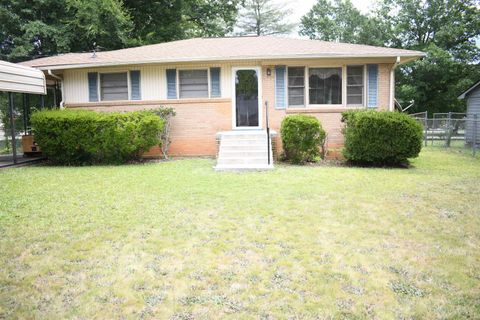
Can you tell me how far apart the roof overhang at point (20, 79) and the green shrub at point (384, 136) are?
29.1 feet

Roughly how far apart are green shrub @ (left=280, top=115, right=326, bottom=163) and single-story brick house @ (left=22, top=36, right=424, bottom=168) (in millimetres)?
1583

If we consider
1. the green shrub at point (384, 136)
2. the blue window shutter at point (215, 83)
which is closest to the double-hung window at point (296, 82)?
the blue window shutter at point (215, 83)

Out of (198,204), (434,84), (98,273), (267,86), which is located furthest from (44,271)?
(434,84)

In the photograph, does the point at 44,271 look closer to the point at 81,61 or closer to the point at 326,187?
the point at 326,187

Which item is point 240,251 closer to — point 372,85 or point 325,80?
point 325,80

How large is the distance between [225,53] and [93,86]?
4436 mm

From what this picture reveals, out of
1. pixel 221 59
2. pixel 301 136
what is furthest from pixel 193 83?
pixel 301 136

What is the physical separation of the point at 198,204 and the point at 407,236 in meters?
2.95

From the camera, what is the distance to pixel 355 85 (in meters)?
11.7

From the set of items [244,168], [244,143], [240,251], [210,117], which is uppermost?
[210,117]

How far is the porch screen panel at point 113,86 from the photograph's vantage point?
1217 centimetres

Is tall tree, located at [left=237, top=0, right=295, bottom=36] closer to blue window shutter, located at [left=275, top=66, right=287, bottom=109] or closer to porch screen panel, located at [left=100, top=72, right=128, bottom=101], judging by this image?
porch screen panel, located at [left=100, top=72, right=128, bottom=101]

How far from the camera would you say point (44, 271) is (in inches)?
134

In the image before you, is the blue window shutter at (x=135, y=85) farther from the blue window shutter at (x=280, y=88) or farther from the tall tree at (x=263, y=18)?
the tall tree at (x=263, y=18)
